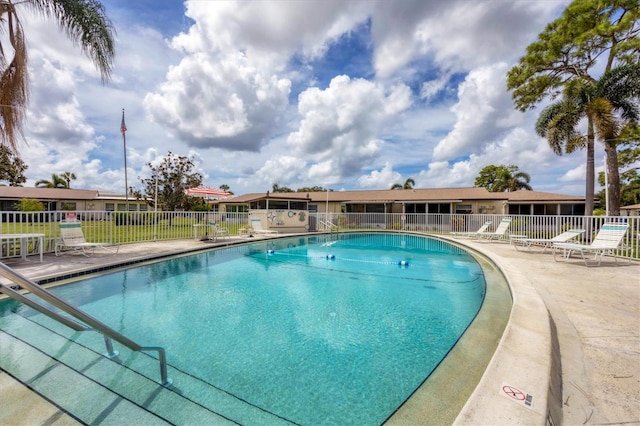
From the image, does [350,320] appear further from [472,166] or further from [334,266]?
[472,166]

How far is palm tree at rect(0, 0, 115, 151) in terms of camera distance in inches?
276

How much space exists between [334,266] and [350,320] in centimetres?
453

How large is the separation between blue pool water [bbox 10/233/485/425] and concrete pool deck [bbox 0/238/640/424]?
79 centimetres

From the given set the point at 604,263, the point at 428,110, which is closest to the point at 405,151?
the point at 428,110

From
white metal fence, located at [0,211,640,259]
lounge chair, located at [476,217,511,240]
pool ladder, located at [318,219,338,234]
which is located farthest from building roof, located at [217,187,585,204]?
lounge chair, located at [476,217,511,240]

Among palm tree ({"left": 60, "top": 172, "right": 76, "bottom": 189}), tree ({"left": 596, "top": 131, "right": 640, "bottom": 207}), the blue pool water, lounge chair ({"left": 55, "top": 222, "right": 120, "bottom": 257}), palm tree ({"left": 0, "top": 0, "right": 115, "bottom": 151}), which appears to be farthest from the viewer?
palm tree ({"left": 60, "top": 172, "right": 76, "bottom": 189})

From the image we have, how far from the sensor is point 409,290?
6.35 metres

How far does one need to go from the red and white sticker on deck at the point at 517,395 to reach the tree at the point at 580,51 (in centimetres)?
1544

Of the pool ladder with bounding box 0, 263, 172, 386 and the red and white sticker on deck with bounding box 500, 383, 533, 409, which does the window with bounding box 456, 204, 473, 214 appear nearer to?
the red and white sticker on deck with bounding box 500, 383, 533, 409

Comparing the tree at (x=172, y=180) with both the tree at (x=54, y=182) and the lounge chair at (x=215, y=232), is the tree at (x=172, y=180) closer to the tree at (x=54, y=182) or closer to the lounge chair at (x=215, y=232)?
the lounge chair at (x=215, y=232)

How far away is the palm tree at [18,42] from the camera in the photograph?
7.01 m

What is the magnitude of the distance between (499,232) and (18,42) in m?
18.5

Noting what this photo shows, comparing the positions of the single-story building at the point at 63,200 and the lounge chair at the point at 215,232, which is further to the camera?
the single-story building at the point at 63,200

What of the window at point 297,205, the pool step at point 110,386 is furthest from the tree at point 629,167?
the window at point 297,205
